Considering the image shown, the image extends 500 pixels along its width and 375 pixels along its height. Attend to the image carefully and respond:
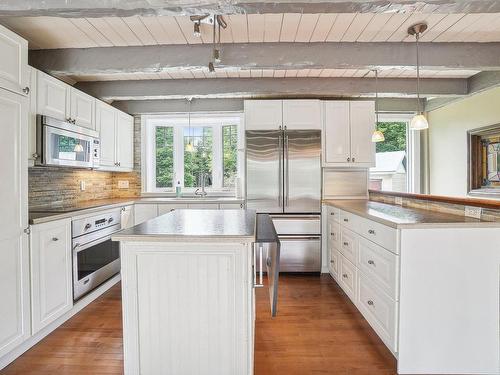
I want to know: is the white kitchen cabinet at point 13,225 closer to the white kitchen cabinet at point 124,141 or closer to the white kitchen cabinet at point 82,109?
the white kitchen cabinet at point 82,109

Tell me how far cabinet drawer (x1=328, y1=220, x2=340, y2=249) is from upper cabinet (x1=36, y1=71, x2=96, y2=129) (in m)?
2.99

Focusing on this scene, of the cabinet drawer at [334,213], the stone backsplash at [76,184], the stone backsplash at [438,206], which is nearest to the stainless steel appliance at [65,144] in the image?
the stone backsplash at [76,184]

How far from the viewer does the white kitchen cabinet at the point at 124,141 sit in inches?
156

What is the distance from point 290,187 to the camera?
3734 millimetres

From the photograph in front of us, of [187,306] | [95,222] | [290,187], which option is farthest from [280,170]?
[187,306]

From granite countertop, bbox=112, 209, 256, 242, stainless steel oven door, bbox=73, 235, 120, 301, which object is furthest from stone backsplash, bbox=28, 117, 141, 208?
granite countertop, bbox=112, 209, 256, 242

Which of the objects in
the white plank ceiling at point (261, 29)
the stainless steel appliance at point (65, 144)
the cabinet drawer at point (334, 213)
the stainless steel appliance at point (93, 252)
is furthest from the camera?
the cabinet drawer at point (334, 213)

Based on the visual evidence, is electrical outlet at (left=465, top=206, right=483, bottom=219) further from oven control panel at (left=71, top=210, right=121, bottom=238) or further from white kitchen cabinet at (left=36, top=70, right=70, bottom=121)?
white kitchen cabinet at (left=36, top=70, right=70, bottom=121)

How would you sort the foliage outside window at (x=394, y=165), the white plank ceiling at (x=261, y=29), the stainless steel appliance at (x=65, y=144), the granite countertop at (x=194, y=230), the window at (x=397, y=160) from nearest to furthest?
the granite countertop at (x=194, y=230) < the white plank ceiling at (x=261, y=29) < the stainless steel appliance at (x=65, y=144) < the window at (x=397, y=160) < the foliage outside window at (x=394, y=165)

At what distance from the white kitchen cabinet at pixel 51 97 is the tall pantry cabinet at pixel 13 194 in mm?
475

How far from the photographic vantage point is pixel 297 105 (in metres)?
3.82

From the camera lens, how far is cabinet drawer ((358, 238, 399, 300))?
189 cm

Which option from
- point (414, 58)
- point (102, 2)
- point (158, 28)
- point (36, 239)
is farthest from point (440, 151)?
point (36, 239)

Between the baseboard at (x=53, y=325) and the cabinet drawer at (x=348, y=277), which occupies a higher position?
the cabinet drawer at (x=348, y=277)
